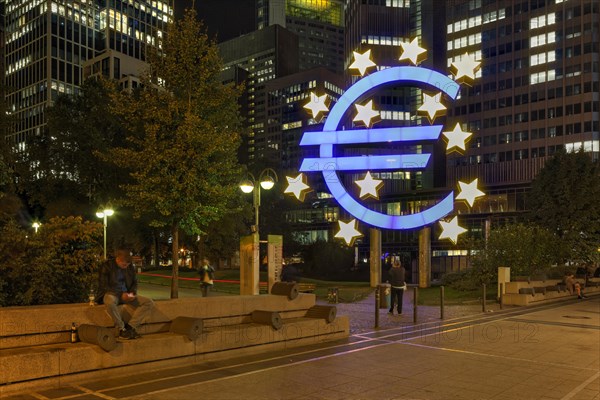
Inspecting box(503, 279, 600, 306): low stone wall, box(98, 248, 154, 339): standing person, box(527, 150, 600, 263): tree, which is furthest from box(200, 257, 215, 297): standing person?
box(527, 150, 600, 263): tree

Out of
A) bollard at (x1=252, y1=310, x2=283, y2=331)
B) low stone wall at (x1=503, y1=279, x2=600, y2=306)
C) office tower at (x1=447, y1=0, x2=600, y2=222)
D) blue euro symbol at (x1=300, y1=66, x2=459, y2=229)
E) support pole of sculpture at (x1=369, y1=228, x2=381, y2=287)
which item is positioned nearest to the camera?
bollard at (x1=252, y1=310, x2=283, y2=331)

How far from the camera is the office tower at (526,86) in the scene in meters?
102

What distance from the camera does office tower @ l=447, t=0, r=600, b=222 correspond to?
102 metres

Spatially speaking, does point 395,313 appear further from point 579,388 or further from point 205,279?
point 579,388

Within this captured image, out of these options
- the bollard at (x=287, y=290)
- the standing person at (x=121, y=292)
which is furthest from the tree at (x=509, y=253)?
the standing person at (x=121, y=292)

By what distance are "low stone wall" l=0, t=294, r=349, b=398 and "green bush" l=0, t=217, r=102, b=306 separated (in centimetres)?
171

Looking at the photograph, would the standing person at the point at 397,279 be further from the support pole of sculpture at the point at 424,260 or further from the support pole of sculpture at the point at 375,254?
the support pole of sculpture at the point at 424,260

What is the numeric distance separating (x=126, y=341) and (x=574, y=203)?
154 feet

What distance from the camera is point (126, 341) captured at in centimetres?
903

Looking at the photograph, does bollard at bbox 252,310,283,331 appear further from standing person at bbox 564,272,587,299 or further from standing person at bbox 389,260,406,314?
standing person at bbox 564,272,587,299

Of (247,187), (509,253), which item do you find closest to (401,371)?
(247,187)

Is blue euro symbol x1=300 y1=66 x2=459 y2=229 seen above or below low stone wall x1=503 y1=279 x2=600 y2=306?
above

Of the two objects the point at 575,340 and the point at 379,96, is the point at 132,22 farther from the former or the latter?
the point at 575,340

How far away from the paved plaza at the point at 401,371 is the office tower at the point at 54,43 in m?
125
